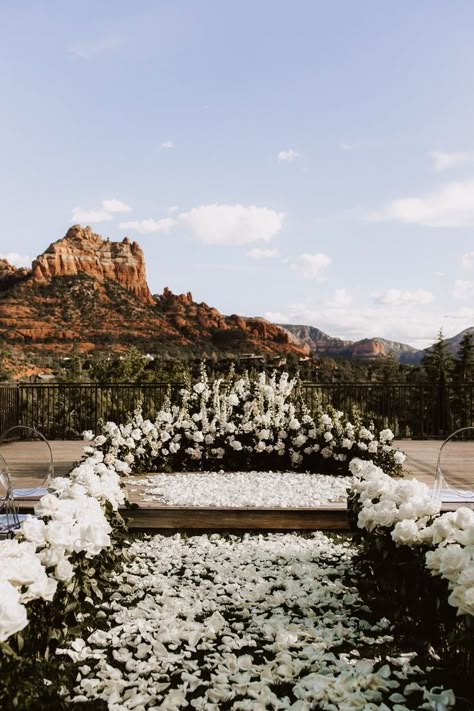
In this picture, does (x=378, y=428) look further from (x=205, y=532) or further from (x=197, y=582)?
(x=197, y=582)

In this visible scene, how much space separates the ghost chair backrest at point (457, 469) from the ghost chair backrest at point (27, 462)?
329 centimetres

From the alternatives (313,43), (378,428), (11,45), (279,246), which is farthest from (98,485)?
(279,246)

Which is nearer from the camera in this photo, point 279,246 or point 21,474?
point 21,474

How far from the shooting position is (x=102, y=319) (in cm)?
4003

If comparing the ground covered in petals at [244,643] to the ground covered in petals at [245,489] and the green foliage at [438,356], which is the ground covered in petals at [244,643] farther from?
the green foliage at [438,356]

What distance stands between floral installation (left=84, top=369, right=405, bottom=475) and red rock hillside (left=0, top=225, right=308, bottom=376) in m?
25.7

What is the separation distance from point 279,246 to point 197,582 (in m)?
12.6

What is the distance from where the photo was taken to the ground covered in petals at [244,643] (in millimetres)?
2633

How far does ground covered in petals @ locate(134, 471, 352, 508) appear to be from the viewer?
18.5 ft

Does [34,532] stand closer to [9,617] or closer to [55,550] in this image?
[55,550]

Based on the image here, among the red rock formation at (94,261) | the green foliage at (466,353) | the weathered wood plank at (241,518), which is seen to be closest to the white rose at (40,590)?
the weathered wood plank at (241,518)

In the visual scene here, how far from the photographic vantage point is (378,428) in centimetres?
798

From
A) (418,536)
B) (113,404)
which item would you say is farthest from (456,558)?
(113,404)

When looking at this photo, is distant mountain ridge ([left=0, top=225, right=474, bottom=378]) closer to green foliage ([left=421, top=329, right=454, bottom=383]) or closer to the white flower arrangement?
green foliage ([left=421, top=329, right=454, bottom=383])
